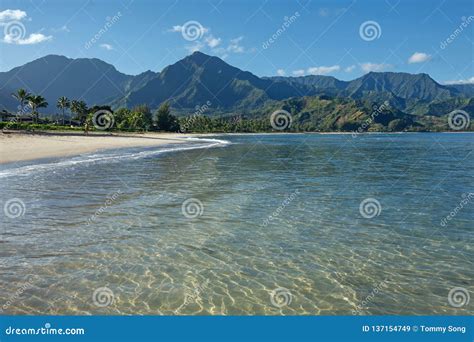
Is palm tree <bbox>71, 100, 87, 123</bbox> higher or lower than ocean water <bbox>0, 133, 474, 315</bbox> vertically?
higher

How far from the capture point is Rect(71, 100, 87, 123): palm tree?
6304 inches

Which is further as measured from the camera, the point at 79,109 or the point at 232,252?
the point at 79,109

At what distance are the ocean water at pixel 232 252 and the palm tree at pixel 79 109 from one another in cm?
14673

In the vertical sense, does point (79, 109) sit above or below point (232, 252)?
above

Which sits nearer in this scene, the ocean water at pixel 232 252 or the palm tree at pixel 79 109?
the ocean water at pixel 232 252

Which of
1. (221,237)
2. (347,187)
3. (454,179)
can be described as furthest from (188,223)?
(454,179)

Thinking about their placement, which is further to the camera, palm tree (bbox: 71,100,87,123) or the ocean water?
palm tree (bbox: 71,100,87,123)

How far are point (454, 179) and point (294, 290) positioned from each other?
29032 mm

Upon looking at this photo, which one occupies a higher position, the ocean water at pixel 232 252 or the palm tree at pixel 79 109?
the palm tree at pixel 79 109

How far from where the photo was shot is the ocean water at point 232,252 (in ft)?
32.9

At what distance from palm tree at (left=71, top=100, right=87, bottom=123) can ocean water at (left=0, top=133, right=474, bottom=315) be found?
14673 cm

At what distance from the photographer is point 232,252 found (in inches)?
533

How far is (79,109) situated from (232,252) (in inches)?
6473

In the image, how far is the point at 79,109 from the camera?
16162 cm
